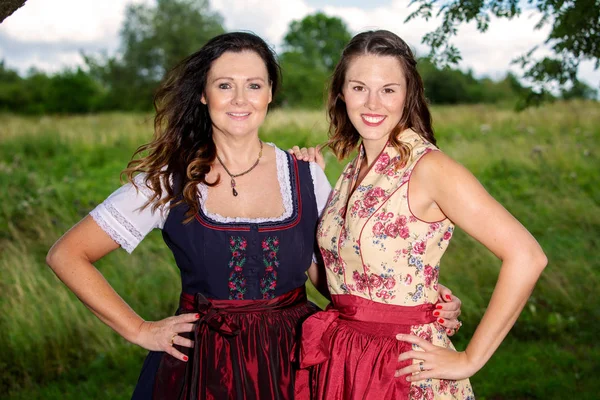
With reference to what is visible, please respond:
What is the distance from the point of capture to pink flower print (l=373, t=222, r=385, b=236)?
6.20 feet

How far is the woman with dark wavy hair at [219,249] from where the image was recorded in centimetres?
→ 208

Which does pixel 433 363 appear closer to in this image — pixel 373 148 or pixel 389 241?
pixel 389 241

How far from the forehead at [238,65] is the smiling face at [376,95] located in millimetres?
430

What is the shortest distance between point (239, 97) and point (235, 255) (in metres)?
0.57

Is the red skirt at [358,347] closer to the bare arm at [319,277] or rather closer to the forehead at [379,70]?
the bare arm at [319,277]

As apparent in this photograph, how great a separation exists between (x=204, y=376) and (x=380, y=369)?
1.94 ft

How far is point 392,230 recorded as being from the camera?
6.16ft

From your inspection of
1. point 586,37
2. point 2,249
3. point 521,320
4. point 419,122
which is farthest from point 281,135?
point 419,122

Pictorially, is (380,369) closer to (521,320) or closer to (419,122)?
(419,122)

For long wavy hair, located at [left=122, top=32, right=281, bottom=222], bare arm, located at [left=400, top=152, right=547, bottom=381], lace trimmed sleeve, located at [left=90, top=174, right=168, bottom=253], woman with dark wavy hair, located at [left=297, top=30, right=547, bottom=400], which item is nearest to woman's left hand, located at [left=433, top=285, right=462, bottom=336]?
woman with dark wavy hair, located at [left=297, top=30, right=547, bottom=400]

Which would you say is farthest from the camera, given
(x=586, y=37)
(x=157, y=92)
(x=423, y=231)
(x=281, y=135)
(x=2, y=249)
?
(x=281, y=135)

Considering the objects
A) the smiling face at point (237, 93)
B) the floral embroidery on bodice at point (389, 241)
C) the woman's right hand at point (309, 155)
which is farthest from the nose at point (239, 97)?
the floral embroidery on bodice at point (389, 241)

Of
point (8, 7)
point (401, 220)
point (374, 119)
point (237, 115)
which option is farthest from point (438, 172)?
point (8, 7)

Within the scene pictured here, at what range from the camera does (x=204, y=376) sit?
2068 millimetres
